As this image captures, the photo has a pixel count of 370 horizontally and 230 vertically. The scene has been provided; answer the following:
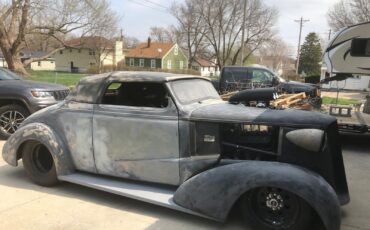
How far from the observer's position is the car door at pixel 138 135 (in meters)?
5.02

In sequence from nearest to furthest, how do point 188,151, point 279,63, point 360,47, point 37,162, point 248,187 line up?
point 248,187 → point 188,151 → point 37,162 → point 360,47 → point 279,63

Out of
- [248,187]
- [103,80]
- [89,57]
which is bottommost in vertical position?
[89,57]

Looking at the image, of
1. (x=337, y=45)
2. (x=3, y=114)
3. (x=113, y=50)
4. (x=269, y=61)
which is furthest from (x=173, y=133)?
(x=269, y=61)

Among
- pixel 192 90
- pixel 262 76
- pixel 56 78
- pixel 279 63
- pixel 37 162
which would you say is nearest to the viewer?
pixel 192 90

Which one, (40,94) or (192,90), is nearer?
(192,90)

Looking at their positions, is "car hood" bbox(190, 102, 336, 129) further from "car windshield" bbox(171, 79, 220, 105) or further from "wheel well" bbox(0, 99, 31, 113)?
"wheel well" bbox(0, 99, 31, 113)

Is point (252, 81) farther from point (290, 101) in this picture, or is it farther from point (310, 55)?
point (310, 55)

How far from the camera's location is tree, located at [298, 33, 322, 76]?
80.6 metres

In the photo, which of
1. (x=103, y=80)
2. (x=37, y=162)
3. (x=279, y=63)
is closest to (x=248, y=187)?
(x=103, y=80)

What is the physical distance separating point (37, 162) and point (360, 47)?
284 inches

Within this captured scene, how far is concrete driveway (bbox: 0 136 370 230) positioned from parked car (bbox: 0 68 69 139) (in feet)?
10.1

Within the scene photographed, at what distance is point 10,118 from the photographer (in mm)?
9227

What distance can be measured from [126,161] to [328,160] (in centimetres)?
241

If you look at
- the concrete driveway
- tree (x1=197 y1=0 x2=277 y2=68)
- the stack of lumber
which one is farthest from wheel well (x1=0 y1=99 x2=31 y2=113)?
tree (x1=197 y1=0 x2=277 y2=68)
